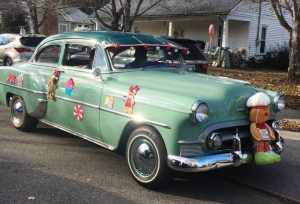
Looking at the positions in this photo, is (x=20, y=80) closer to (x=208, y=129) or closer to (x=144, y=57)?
(x=144, y=57)

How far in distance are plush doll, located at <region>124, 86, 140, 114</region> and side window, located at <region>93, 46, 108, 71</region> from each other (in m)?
0.72

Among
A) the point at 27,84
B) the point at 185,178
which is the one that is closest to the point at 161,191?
the point at 185,178

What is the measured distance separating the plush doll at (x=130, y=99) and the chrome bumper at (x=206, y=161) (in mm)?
820

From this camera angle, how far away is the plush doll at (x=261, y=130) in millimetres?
5043

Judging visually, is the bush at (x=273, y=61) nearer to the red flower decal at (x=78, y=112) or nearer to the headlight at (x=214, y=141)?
the red flower decal at (x=78, y=112)

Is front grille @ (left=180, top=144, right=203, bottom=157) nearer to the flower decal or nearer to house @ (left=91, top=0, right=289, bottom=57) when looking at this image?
the flower decal

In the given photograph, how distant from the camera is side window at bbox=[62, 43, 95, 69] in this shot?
6.25 meters

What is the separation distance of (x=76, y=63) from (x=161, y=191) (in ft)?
7.73

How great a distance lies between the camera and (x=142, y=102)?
16.9ft

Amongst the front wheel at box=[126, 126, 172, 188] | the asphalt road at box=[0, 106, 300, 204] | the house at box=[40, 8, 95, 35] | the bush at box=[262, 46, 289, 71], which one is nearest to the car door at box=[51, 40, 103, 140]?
the asphalt road at box=[0, 106, 300, 204]

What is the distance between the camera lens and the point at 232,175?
5777 mm

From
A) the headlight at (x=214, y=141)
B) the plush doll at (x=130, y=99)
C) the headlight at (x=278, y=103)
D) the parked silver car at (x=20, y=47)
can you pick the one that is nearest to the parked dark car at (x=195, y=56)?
the headlight at (x=278, y=103)

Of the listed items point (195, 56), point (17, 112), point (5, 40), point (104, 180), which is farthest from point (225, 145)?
point (5, 40)

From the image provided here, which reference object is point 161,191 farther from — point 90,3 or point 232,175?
point 90,3
